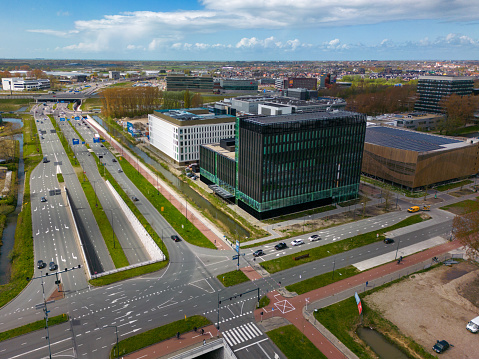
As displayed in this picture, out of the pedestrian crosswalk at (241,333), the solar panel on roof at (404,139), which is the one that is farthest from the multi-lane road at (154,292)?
the solar panel on roof at (404,139)

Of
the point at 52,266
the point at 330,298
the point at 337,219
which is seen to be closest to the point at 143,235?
the point at 52,266

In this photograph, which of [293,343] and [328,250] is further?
[328,250]

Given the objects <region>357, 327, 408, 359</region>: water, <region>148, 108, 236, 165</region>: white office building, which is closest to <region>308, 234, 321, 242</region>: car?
<region>357, 327, 408, 359</region>: water

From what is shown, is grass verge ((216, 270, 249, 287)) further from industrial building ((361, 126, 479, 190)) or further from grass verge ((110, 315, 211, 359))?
industrial building ((361, 126, 479, 190))

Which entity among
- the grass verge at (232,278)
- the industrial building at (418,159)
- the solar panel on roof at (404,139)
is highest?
the solar panel on roof at (404,139)

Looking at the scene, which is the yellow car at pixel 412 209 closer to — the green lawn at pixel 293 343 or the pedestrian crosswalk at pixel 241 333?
the green lawn at pixel 293 343

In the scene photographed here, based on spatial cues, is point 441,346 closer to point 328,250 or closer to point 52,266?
point 328,250
